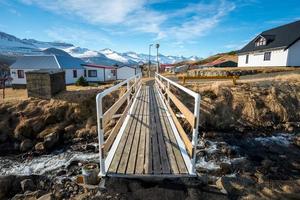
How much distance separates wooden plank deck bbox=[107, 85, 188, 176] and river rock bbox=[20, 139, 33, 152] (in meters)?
8.10

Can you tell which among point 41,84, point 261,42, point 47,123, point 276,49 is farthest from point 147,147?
point 261,42

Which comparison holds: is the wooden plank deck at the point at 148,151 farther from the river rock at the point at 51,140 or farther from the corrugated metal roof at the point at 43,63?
the corrugated metal roof at the point at 43,63

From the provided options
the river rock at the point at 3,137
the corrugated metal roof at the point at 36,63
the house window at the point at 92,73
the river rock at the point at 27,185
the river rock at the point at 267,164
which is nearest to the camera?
the river rock at the point at 27,185

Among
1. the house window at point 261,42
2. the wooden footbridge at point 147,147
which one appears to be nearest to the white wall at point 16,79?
the wooden footbridge at point 147,147

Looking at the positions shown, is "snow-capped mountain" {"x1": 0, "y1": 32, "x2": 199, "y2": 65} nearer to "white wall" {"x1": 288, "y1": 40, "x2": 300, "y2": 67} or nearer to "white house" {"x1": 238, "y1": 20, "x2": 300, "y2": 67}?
"white house" {"x1": 238, "y1": 20, "x2": 300, "y2": 67}

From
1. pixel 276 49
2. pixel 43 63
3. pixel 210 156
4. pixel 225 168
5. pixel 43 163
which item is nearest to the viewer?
pixel 225 168

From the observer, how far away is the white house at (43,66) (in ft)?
82.7

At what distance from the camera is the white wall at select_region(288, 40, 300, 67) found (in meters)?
23.7

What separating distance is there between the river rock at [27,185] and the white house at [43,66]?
66.4 feet

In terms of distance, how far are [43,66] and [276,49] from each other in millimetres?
31393

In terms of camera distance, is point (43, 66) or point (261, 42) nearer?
point (43, 66)

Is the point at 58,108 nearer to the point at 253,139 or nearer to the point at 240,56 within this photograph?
the point at 253,139

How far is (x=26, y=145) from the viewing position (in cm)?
1157

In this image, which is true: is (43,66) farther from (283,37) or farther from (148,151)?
(283,37)
